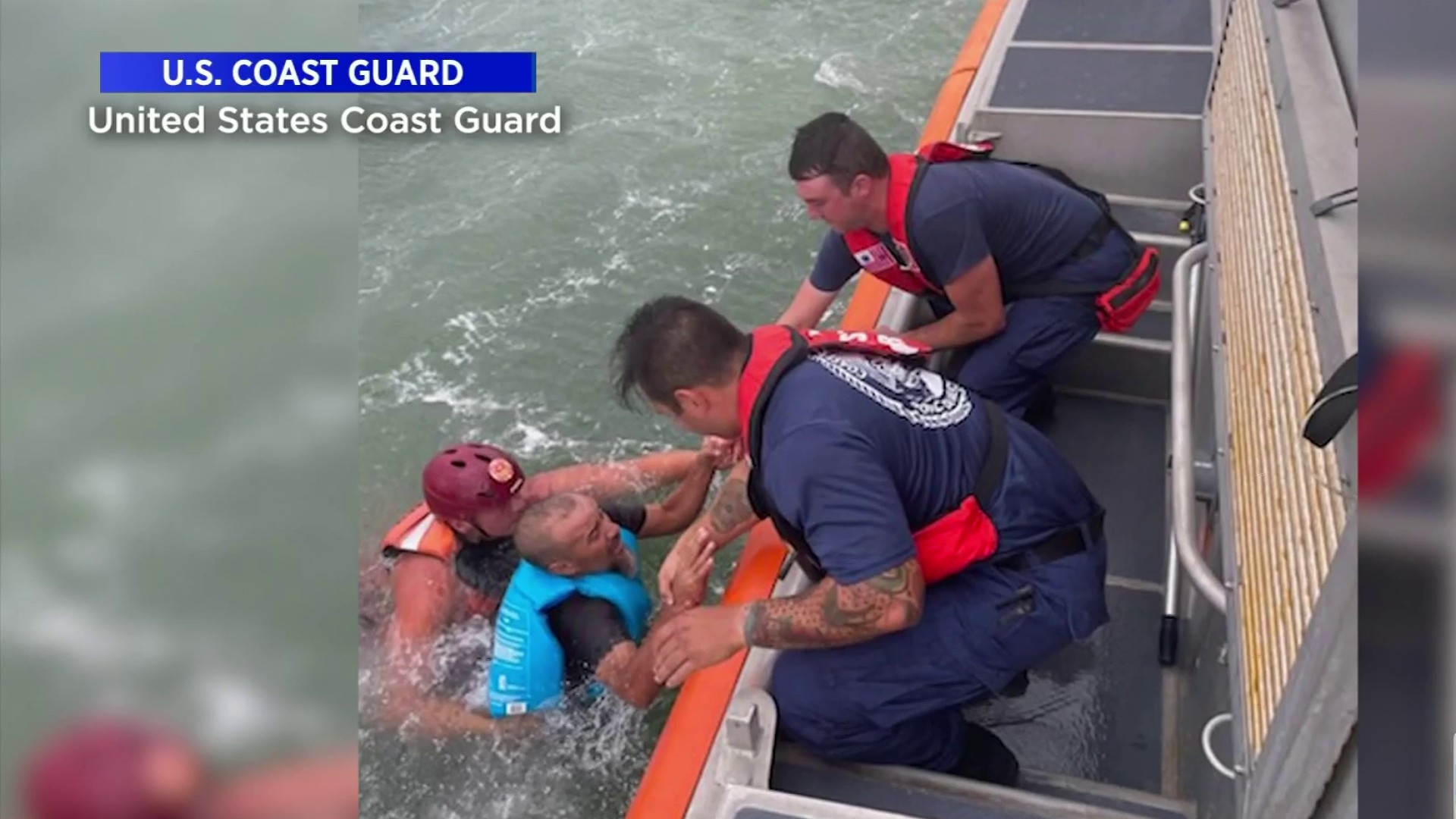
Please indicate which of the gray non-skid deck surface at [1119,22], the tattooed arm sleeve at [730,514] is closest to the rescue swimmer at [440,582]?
the tattooed arm sleeve at [730,514]

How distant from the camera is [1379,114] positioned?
18.9 inches

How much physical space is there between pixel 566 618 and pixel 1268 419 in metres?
1.61

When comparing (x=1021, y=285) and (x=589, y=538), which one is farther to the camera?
(x=1021, y=285)

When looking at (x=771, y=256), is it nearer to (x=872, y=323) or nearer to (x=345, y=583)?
(x=872, y=323)

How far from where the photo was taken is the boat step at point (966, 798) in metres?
1.95

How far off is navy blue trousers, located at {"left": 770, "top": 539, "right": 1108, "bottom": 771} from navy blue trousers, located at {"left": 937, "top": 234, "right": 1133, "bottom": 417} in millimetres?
900

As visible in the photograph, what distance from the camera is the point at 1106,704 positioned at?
2.62m

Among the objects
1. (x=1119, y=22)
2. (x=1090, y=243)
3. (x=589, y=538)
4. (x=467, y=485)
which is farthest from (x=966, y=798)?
(x=1119, y=22)

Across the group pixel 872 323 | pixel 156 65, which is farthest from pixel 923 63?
pixel 156 65

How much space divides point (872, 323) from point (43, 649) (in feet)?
8.42

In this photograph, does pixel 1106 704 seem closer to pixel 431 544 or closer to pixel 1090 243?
pixel 1090 243

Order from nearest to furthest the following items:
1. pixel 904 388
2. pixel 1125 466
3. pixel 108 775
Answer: pixel 108 775, pixel 904 388, pixel 1125 466

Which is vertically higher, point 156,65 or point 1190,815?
point 156,65

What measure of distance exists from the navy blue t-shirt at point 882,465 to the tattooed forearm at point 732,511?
0.54 m
